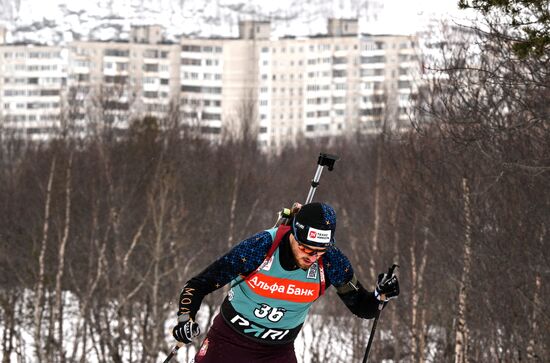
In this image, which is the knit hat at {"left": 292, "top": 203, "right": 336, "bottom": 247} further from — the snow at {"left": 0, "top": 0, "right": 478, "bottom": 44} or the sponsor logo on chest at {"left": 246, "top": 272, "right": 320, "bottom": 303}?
the snow at {"left": 0, "top": 0, "right": 478, "bottom": 44}

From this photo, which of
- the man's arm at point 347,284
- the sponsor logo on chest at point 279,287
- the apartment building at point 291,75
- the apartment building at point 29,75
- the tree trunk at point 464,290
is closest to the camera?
the sponsor logo on chest at point 279,287

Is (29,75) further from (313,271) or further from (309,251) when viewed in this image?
(309,251)

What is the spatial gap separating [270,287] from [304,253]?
1.03 ft

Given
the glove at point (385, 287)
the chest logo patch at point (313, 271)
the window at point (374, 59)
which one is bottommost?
the window at point (374, 59)

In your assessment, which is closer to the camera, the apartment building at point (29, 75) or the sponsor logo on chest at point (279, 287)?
the sponsor logo on chest at point (279, 287)

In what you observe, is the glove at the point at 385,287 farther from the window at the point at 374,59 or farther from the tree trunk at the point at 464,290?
the window at the point at 374,59

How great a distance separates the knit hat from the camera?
18.3 ft

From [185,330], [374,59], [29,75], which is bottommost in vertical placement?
[29,75]

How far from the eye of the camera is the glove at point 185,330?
5.71 metres

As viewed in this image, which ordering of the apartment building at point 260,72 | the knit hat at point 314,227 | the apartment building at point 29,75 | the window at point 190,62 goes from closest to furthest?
the knit hat at point 314,227 < the apartment building at point 260,72 < the window at point 190,62 < the apartment building at point 29,75

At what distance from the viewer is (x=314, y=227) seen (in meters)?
5.58

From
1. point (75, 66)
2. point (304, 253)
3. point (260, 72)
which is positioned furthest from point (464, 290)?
point (75, 66)

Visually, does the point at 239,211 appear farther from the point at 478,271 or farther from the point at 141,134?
the point at 478,271

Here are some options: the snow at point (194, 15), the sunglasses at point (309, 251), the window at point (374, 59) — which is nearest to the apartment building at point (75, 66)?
the snow at point (194, 15)
